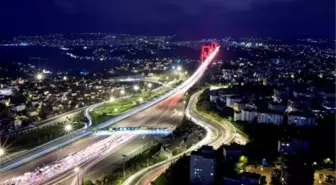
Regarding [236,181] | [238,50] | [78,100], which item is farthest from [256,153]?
[238,50]

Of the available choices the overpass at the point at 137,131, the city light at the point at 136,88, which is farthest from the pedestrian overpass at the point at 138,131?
the city light at the point at 136,88

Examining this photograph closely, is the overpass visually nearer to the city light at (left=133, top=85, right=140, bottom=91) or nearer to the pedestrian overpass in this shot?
the pedestrian overpass

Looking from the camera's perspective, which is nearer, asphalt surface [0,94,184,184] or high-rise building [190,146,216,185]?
high-rise building [190,146,216,185]

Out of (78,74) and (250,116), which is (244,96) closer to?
(250,116)

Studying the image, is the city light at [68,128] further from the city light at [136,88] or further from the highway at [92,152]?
the city light at [136,88]

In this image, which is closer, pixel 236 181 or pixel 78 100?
pixel 236 181

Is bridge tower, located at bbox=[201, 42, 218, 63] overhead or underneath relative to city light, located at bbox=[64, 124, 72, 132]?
overhead

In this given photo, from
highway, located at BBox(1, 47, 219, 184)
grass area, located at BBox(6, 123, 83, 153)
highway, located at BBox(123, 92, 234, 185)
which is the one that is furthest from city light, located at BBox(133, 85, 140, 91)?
grass area, located at BBox(6, 123, 83, 153)

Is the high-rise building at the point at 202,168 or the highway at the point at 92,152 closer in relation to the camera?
the high-rise building at the point at 202,168
